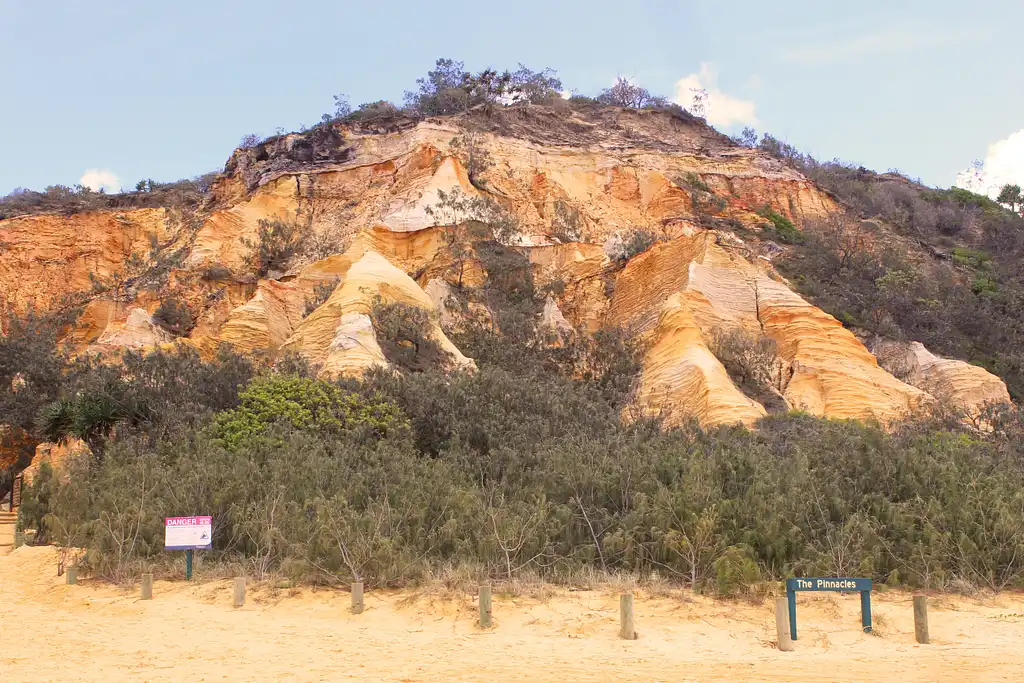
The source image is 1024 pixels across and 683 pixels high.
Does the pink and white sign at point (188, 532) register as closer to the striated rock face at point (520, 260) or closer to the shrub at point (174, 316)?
the striated rock face at point (520, 260)

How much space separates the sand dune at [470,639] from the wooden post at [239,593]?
0.10 metres

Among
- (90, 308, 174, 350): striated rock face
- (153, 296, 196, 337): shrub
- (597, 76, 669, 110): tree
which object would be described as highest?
(597, 76, 669, 110): tree

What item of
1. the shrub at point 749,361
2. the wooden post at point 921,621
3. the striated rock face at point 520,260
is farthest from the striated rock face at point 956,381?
the wooden post at point 921,621

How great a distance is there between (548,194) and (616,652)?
99.6 ft

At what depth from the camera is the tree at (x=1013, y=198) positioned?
2000 inches

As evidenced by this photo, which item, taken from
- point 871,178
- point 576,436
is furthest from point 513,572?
point 871,178

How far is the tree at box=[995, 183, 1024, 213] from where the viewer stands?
2000 inches

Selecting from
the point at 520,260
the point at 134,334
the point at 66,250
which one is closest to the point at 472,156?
the point at 520,260

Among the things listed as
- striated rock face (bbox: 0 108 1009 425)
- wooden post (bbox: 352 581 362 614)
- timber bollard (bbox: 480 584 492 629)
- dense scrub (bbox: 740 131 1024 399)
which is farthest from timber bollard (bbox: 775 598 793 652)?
dense scrub (bbox: 740 131 1024 399)

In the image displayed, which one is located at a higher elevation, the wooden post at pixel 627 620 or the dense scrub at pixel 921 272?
the dense scrub at pixel 921 272

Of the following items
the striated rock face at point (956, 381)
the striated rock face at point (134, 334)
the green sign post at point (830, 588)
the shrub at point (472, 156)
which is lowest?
the green sign post at point (830, 588)

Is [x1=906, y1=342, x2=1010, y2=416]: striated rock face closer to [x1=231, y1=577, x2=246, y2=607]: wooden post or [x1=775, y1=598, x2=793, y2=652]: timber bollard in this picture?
[x1=775, y1=598, x2=793, y2=652]: timber bollard

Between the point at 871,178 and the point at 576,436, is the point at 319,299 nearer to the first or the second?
the point at 576,436

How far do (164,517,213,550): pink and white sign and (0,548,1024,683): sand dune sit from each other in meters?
0.68
